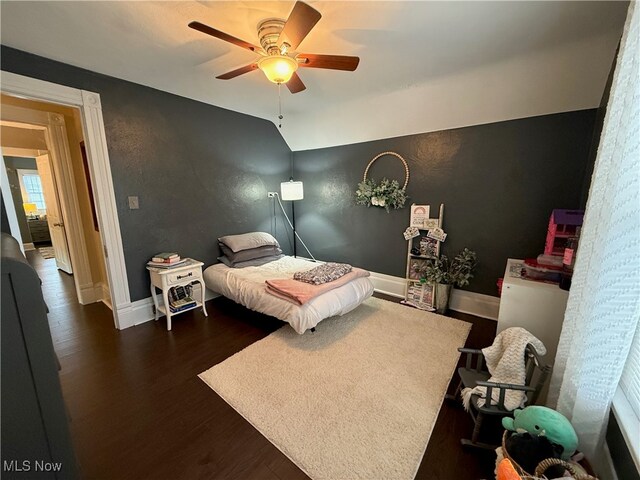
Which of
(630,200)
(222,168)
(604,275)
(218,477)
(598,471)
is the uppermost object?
(222,168)

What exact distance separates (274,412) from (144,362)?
1.31 m

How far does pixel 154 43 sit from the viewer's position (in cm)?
194

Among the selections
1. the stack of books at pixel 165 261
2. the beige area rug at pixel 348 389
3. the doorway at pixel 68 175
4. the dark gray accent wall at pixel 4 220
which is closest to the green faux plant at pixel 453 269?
the beige area rug at pixel 348 389

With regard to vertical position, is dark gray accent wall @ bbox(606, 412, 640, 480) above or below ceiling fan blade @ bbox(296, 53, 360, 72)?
below

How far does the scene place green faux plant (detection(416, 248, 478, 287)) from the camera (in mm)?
2995

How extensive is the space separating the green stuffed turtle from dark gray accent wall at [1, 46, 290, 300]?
338cm

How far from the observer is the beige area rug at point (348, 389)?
1449 mm

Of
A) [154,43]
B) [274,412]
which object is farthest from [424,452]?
[154,43]

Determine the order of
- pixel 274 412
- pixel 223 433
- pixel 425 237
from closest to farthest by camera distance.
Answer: pixel 223 433
pixel 274 412
pixel 425 237

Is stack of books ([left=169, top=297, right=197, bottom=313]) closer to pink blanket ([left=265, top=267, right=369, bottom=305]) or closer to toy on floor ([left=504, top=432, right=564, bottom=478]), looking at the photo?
pink blanket ([left=265, top=267, right=369, bottom=305])

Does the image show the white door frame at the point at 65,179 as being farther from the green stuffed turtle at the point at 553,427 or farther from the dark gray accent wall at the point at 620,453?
the dark gray accent wall at the point at 620,453

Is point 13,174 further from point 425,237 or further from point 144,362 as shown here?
point 425,237

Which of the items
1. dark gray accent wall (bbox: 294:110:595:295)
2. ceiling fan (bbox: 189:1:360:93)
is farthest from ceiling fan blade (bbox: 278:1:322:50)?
dark gray accent wall (bbox: 294:110:595:295)

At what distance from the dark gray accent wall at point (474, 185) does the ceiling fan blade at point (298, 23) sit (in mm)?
2139
